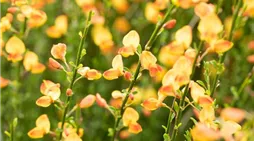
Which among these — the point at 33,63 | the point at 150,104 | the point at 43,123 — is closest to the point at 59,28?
the point at 33,63

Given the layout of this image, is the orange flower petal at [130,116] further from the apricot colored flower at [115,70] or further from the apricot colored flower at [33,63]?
the apricot colored flower at [33,63]

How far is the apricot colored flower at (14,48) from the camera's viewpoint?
40.9 inches

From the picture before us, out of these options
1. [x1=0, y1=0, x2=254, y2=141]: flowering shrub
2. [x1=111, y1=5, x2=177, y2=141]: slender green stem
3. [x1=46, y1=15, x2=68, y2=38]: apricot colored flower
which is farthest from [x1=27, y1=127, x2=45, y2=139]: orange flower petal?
[x1=46, y1=15, x2=68, y2=38]: apricot colored flower

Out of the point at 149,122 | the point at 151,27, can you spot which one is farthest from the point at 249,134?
the point at 151,27

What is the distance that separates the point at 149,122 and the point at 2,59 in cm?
48

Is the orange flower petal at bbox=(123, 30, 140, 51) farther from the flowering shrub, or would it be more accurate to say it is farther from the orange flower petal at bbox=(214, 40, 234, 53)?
the orange flower petal at bbox=(214, 40, 234, 53)

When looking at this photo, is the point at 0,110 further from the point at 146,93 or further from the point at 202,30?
the point at 202,30

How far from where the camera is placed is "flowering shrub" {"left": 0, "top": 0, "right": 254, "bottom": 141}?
796 mm

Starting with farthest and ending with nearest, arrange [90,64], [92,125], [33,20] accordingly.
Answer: [90,64] < [92,125] < [33,20]

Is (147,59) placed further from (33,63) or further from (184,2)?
(33,63)

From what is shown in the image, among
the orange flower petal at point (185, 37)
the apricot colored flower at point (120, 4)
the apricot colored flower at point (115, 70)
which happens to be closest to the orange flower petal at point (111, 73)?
the apricot colored flower at point (115, 70)

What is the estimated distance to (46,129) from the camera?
0.92 metres

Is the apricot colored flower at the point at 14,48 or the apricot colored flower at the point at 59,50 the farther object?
the apricot colored flower at the point at 14,48

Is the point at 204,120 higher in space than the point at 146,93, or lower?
higher
